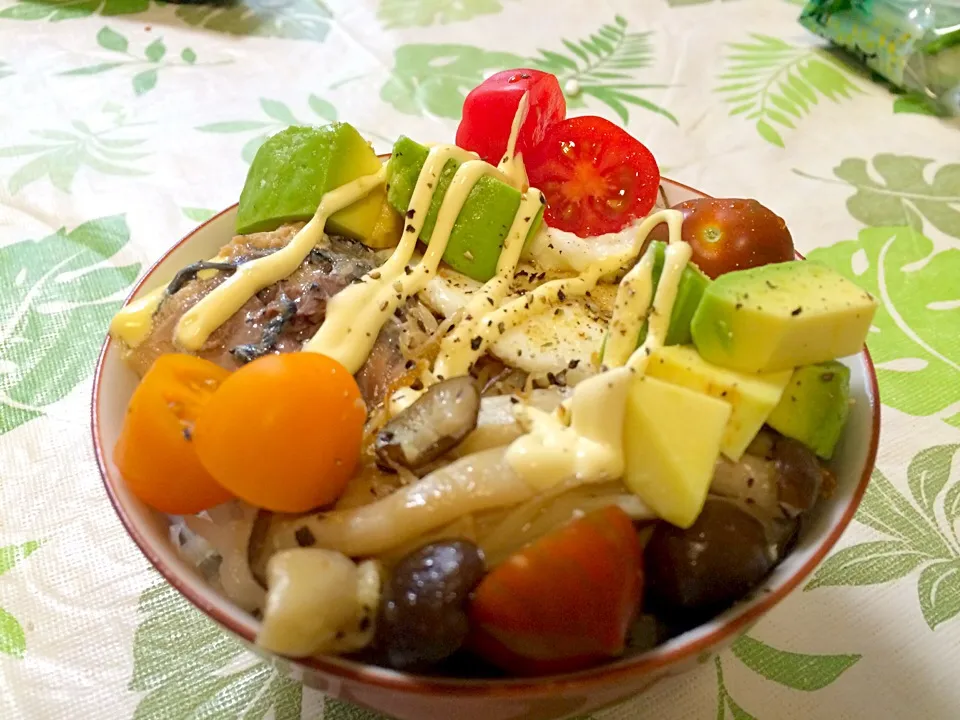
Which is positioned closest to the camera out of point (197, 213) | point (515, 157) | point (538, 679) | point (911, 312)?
point (538, 679)

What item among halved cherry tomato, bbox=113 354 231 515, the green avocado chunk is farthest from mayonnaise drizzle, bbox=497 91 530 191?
halved cherry tomato, bbox=113 354 231 515

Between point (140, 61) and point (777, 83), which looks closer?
point (777, 83)

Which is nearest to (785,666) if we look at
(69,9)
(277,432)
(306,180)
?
(277,432)

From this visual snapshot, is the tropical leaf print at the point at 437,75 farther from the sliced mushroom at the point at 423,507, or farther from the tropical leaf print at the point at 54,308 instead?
the sliced mushroom at the point at 423,507

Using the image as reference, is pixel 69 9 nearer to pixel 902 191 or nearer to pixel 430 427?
pixel 430 427

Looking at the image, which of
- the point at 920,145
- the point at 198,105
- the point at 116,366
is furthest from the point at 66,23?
the point at 920,145

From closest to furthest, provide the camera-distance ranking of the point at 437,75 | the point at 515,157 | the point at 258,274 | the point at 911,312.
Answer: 1. the point at 258,274
2. the point at 515,157
3. the point at 911,312
4. the point at 437,75

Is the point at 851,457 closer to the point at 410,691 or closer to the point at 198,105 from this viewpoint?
the point at 410,691

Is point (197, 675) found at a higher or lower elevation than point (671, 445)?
lower
